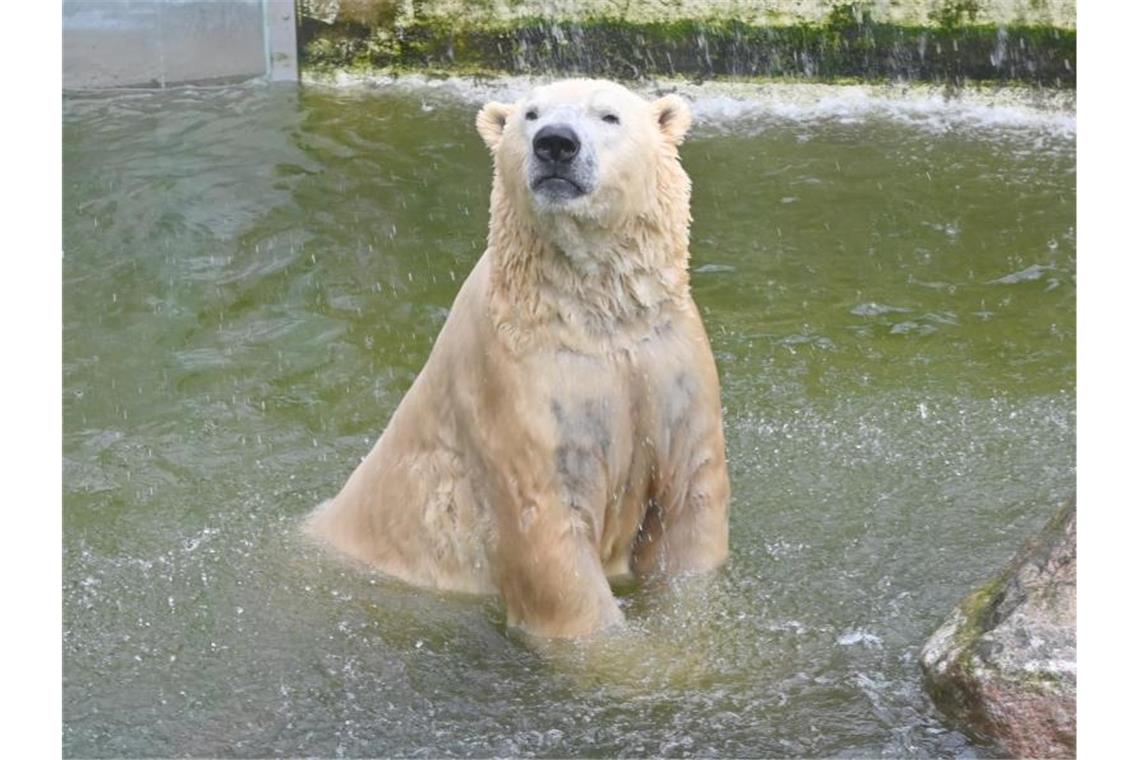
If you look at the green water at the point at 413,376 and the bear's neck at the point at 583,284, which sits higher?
the bear's neck at the point at 583,284

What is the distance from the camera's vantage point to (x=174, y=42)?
1256cm

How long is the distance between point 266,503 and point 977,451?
2877mm

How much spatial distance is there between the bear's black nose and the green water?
1.53 metres

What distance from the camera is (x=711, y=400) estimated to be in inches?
212

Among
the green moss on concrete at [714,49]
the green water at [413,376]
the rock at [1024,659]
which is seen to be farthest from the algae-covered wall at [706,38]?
the rock at [1024,659]

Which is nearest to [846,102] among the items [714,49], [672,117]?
[714,49]

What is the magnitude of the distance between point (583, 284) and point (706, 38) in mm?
7443

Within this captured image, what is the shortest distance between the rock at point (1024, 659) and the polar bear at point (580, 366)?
0.93 meters

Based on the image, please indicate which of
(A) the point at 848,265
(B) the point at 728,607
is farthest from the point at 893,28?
(B) the point at 728,607

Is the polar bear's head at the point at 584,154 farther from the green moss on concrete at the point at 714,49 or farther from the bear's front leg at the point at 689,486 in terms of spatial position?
the green moss on concrete at the point at 714,49

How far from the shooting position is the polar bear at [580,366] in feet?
16.8

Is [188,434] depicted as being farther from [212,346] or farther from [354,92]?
[354,92]

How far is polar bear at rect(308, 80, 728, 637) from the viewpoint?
5129 millimetres

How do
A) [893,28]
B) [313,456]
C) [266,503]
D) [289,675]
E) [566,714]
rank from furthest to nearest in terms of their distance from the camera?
1. [893,28]
2. [313,456]
3. [266,503]
4. [289,675]
5. [566,714]
